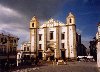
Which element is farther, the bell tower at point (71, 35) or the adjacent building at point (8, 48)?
the bell tower at point (71, 35)

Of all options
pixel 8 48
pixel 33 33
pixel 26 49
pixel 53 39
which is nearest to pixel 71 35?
pixel 53 39

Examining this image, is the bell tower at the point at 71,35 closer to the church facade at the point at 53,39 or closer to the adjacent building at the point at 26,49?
the church facade at the point at 53,39

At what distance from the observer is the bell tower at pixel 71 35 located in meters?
58.2

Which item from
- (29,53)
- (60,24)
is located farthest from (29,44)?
(60,24)

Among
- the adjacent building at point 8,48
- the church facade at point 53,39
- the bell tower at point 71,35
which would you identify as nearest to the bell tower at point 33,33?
the church facade at point 53,39

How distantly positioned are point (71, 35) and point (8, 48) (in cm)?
2081

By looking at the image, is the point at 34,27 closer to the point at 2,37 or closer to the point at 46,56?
the point at 46,56

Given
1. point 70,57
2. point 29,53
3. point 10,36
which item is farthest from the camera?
point 29,53

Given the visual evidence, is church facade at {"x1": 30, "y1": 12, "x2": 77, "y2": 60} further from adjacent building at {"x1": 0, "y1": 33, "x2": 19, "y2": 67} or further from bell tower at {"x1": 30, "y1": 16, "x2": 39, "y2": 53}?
adjacent building at {"x1": 0, "y1": 33, "x2": 19, "y2": 67}

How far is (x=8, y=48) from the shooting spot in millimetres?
46125

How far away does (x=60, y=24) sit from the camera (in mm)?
60844

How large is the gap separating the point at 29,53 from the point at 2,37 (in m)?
19.4

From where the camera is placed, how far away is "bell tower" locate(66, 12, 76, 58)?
58.2 meters

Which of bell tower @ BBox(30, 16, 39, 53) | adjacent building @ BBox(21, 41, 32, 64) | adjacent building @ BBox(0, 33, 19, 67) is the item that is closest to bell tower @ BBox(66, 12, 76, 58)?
bell tower @ BBox(30, 16, 39, 53)
